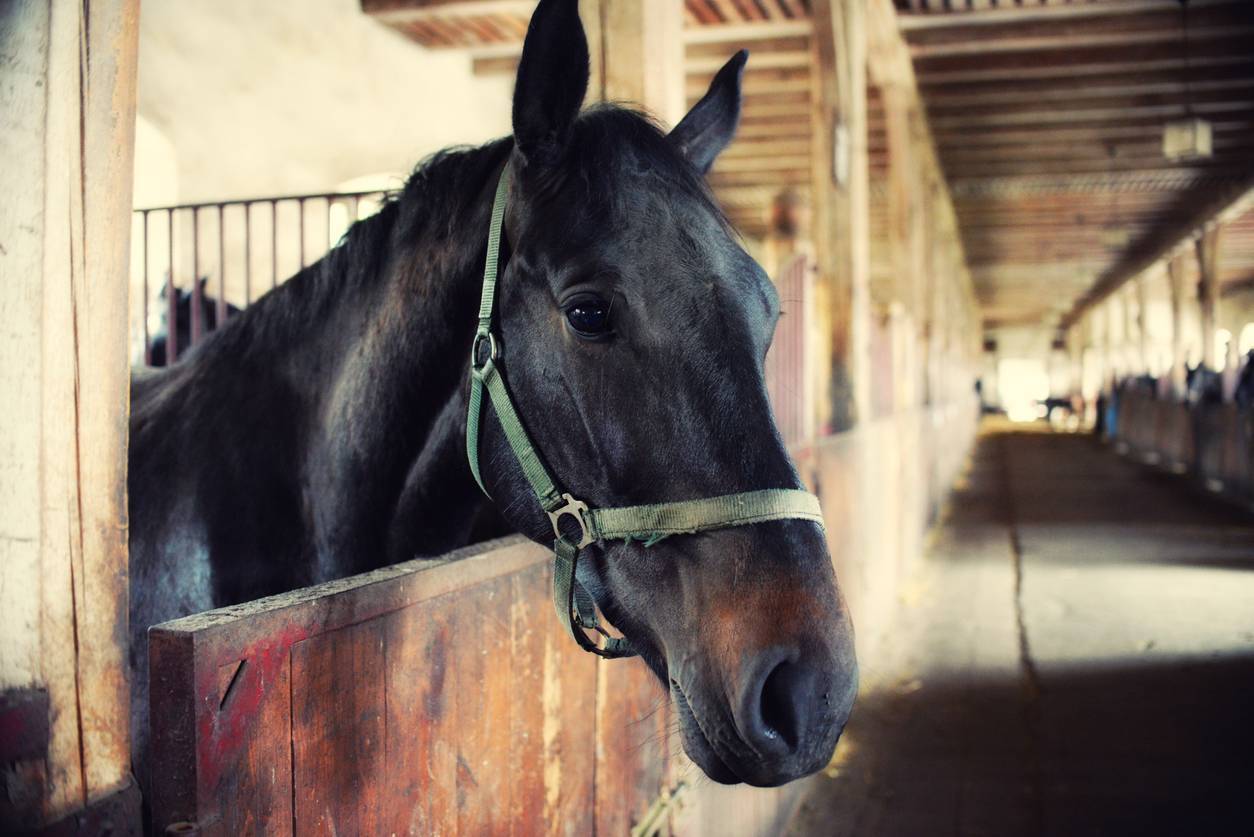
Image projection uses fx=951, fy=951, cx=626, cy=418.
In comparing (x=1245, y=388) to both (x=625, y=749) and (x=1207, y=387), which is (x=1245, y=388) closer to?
(x=1207, y=387)

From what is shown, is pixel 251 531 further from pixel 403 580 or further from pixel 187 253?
pixel 187 253

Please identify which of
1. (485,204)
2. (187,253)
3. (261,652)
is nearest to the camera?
(261,652)

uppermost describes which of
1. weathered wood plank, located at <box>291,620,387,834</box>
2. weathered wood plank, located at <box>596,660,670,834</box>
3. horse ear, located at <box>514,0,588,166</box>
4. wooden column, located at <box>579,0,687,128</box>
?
wooden column, located at <box>579,0,687,128</box>

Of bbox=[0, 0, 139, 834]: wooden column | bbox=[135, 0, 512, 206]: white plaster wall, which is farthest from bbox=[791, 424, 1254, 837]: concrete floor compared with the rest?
bbox=[135, 0, 512, 206]: white plaster wall

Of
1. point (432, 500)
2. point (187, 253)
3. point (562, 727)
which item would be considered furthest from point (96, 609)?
point (187, 253)

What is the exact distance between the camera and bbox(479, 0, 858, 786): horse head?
1.12 meters

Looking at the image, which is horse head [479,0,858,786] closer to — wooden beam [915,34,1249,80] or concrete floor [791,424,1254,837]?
concrete floor [791,424,1254,837]

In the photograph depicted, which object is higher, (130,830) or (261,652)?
(261,652)

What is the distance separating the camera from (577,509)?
137 cm

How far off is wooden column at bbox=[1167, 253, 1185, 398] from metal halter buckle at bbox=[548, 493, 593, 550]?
1863cm

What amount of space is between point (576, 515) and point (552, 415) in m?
0.15

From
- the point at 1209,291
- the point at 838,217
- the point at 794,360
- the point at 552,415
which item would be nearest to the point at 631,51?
the point at 552,415

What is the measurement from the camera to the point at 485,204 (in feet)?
5.33

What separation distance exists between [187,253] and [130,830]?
249 inches
